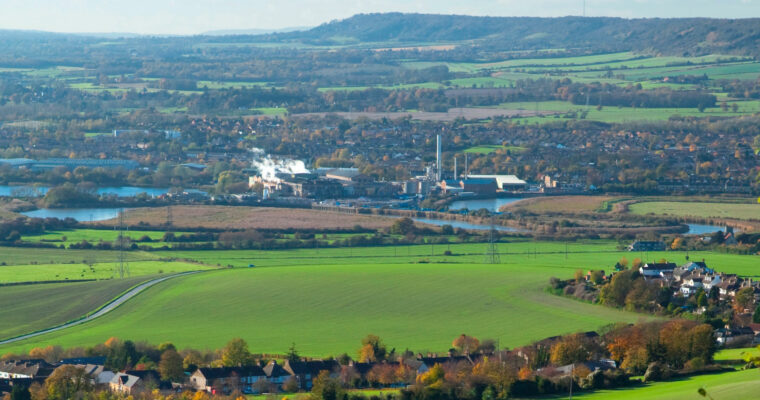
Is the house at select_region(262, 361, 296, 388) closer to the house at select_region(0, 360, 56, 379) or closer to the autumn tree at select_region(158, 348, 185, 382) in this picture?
the autumn tree at select_region(158, 348, 185, 382)

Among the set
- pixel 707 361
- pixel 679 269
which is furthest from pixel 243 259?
pixel 707 361

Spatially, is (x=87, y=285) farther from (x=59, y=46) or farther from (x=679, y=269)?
(x=59, y=46)

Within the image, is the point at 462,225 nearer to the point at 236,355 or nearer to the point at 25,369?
the point at 236,355

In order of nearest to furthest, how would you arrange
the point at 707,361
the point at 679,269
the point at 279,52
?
the point at 707,361, the point at 679,269, the point at 279,52

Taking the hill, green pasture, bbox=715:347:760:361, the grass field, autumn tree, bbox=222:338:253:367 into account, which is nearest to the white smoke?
the grass field

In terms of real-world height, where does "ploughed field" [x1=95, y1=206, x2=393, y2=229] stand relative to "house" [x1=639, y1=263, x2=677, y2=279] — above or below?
below

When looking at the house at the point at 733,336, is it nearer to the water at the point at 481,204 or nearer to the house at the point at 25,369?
the house at the point at 25,369

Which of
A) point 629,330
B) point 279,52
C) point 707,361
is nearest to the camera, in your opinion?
point 707,361

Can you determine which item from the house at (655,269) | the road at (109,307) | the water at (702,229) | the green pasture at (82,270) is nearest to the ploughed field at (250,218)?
the green pasture at (82,270)
